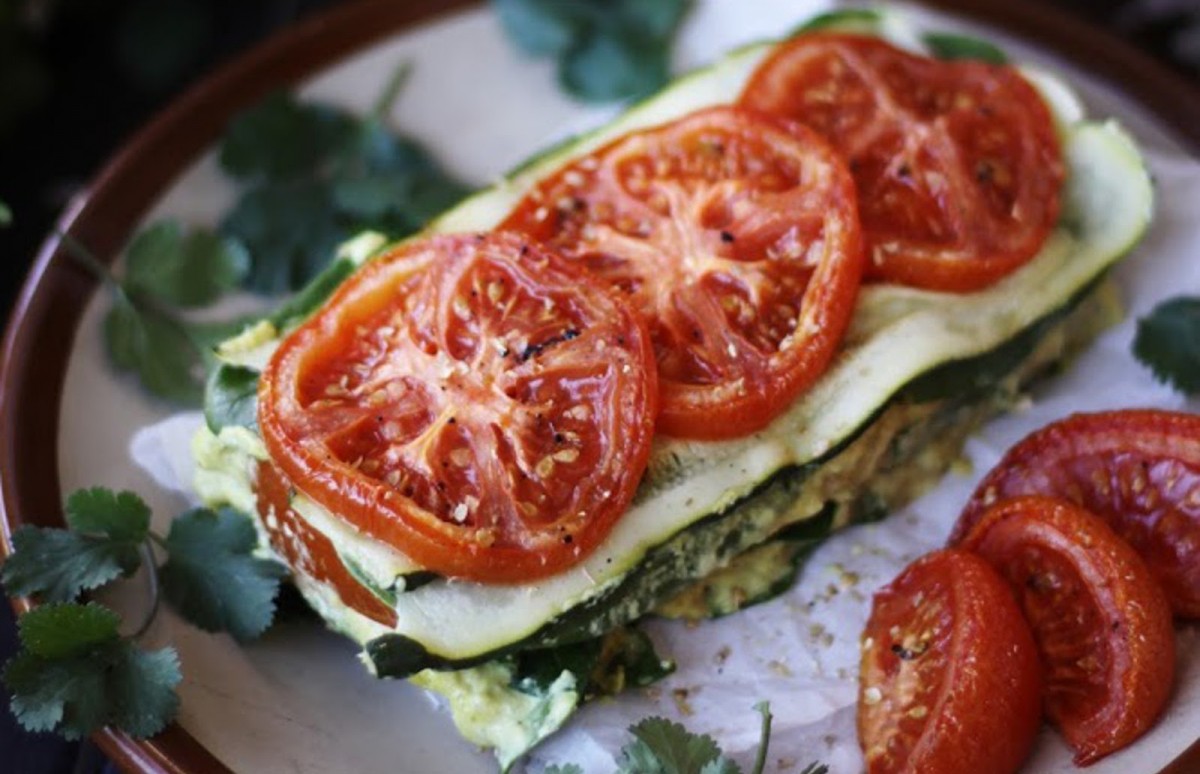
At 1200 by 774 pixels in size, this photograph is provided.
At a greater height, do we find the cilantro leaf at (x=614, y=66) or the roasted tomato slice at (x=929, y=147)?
the roasted tomato slice at (x=929, y=147)

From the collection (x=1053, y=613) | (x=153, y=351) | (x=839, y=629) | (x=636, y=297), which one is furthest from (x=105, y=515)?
(x=1053, y=613)

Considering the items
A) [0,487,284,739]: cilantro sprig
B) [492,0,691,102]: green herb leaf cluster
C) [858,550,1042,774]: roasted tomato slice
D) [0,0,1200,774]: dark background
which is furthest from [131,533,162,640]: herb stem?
[492,0,691,102]: green herb leaf cluster

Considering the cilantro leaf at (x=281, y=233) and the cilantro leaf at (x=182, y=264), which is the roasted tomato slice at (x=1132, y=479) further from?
Answer: the cilantro leaf at (x=182, y=264)

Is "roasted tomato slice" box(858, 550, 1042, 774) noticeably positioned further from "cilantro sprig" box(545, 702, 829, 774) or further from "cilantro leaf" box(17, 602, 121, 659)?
"cilantro leaf" box(17, 602, 121, 659)

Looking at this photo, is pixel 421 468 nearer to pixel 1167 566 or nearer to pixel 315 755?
pixel 315 755

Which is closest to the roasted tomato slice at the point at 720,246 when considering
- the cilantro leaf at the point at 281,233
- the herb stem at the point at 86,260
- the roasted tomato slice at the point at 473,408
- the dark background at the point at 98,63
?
the roasted tomato slice at the point at 473,408
